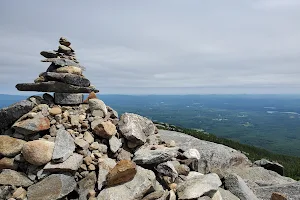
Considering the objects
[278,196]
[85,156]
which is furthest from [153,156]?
[278,196]

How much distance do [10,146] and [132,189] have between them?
19.5 ft

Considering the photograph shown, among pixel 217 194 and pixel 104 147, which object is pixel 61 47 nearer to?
pixel 104 147

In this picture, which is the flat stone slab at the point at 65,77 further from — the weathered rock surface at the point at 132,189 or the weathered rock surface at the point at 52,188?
the weathered rock surface at the point at 132,189

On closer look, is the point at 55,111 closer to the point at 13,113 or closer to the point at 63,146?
the point at 13,113


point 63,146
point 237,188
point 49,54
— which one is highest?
point 49,54

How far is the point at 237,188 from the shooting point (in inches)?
516

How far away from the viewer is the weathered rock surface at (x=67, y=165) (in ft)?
35.2

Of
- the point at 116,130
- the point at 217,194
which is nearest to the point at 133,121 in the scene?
the point at 116,130

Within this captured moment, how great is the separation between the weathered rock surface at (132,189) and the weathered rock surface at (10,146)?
445cm

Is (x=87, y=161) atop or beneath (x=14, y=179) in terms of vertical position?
atop

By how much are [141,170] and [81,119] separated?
13.8 feet

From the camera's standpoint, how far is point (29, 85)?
14.1 m

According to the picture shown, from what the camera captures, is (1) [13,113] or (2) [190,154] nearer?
(1) [13,113]

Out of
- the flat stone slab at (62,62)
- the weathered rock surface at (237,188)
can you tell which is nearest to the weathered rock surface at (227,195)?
the weathered rock surface at (237,188)
